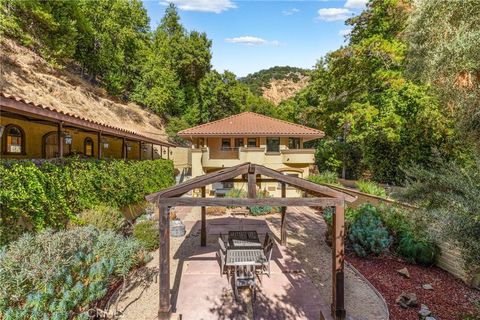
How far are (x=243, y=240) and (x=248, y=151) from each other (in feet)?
40.8

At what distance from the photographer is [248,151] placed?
66.4 ft

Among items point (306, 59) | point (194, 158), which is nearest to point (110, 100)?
point (194, 158)

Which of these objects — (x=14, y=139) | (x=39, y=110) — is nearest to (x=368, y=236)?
(x=39, y=110)

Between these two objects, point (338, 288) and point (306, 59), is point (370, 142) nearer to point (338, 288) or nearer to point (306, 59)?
point (306, 59)

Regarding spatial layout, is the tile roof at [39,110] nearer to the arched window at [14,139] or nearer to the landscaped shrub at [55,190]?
the landscaped shrub at [55,190]

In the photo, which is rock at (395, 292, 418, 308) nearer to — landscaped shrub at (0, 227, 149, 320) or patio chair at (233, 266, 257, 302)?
patio chair at (233, 266, 257, 302)

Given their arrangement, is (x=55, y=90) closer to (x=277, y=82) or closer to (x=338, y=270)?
(x=338, y=270)

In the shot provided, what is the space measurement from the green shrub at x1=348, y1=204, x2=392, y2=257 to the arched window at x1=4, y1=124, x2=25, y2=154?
1295 cm

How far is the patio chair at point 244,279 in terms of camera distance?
6.22 metres

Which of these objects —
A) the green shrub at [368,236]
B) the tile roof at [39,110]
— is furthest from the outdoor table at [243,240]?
the tile roof at [39,110]

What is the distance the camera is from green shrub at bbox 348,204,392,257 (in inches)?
338

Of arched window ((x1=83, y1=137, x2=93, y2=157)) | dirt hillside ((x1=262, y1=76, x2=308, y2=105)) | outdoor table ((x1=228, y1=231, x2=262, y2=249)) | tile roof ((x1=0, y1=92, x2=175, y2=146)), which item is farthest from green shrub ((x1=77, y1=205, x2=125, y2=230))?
dirt hillside ((x1=262, y1=76, x2=308, y2=105))

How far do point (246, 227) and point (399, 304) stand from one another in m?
7.04

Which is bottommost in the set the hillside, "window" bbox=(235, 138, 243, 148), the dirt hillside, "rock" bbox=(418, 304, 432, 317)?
"rock" bbox=(418, 304, 432, 317)
